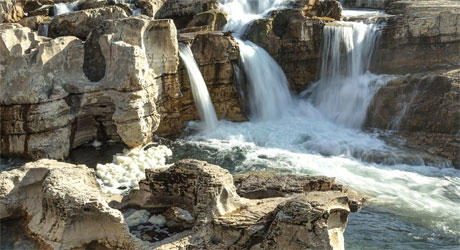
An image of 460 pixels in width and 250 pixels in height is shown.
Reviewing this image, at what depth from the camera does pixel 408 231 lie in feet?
23.8

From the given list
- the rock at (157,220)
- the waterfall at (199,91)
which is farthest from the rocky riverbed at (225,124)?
the waterfall at (199,91)

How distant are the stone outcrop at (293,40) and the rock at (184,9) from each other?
2652mm

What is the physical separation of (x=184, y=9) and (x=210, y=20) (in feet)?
7.08

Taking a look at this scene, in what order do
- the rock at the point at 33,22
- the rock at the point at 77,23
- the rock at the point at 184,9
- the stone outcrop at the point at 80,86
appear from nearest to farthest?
the stone outcrop at the point at 80,86, the rock at the point at 77,23, the rock at the point at 33,22, the rock at the point at 184,9

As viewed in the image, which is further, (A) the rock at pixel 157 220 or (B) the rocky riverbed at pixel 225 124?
(A) the rock at pixel 157 220

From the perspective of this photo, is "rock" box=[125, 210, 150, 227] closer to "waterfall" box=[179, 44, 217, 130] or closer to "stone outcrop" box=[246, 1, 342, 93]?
"waterfall" box=[179, 44, 217, 130]

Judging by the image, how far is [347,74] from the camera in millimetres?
14180

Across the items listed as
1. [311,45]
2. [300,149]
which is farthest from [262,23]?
[300,149]

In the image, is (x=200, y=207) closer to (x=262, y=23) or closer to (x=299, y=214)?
(x=299, y=214)

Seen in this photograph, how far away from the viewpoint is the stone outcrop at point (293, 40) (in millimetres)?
14242

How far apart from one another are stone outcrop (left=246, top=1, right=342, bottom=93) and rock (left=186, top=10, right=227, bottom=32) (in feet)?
4.12

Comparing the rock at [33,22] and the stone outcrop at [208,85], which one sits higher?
the rock at [33,22]

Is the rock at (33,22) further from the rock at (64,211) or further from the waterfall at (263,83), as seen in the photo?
the rock at (64,211)

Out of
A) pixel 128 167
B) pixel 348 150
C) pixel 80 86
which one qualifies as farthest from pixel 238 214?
pixel 348 150
